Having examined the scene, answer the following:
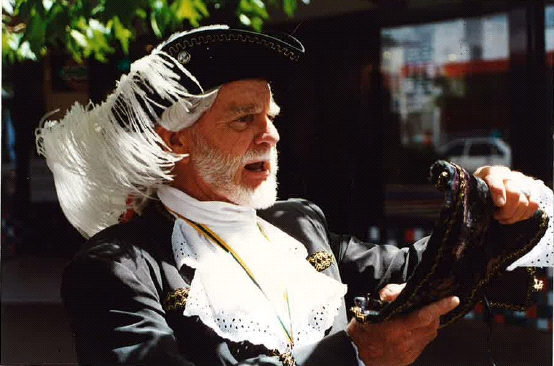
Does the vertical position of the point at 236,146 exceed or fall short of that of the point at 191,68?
it falls short

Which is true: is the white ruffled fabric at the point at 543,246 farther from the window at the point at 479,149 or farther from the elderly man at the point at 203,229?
the window at the point at 479,149

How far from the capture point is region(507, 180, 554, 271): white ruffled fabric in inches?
→ 68.0

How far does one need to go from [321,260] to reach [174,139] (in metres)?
0.52

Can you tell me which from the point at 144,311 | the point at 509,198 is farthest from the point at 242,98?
the point at 509,198

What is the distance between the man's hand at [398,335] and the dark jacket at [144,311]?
1.5 inches

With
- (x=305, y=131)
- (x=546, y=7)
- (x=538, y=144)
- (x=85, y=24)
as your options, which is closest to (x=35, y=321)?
(x=305, y=131)

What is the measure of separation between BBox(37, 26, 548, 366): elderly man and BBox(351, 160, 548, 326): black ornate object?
0.06 meters

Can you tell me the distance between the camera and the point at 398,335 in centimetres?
149

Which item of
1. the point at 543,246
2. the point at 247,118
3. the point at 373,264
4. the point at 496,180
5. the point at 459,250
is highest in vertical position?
the point at 247,118

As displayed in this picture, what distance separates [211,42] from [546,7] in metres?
2.97

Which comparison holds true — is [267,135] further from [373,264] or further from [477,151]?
[477,151]

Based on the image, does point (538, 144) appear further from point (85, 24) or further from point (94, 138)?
point (94, 138)

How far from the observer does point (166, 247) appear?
1.86 metres

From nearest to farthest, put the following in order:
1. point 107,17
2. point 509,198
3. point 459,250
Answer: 1. point 459,250
2. point 509,198
3. point 107,17
